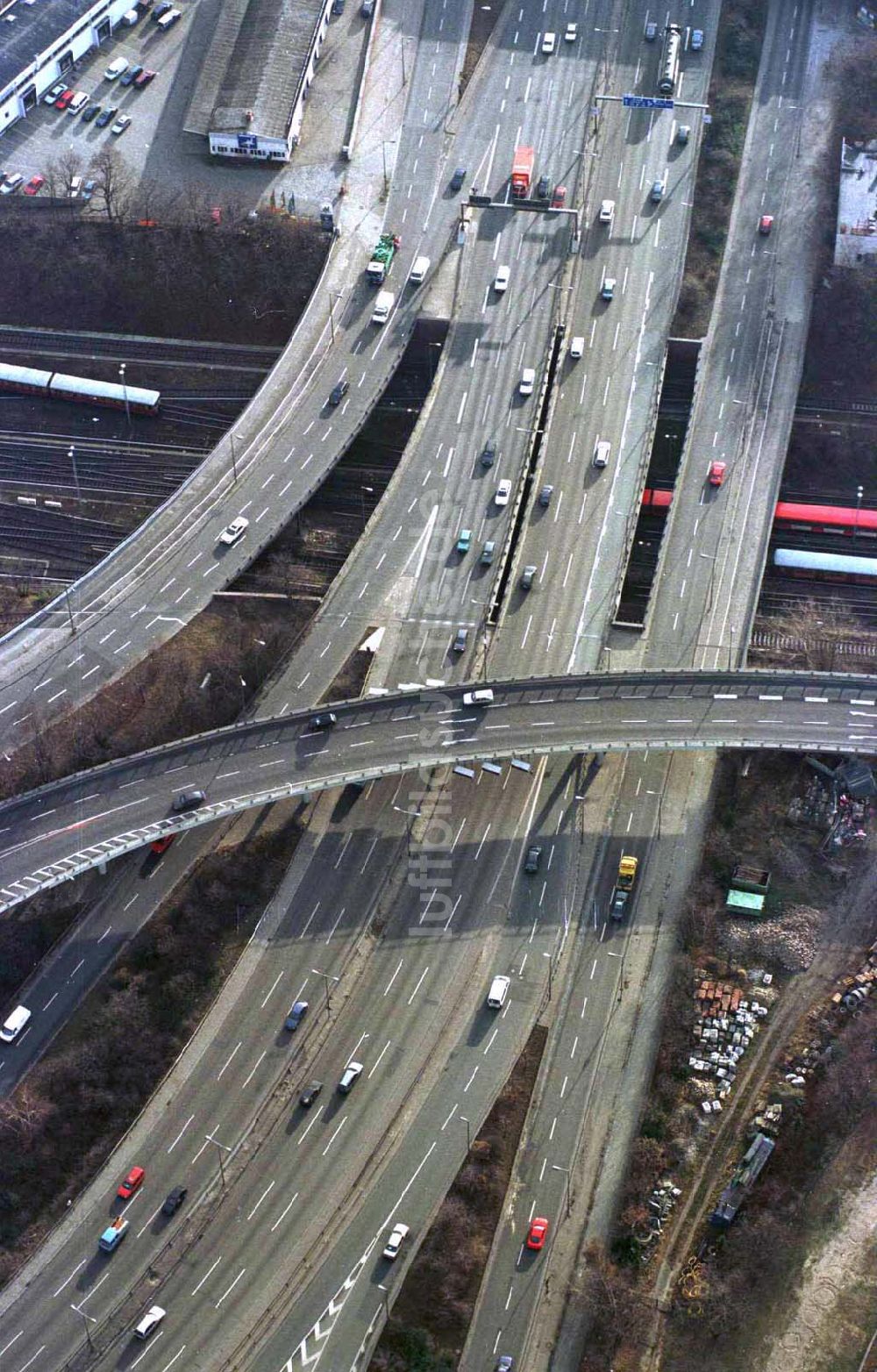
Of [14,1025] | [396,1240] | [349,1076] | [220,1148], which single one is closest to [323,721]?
[349,1076]

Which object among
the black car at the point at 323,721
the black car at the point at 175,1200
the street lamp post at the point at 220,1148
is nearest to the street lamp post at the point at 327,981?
the street lamp post at the point at 220,1148

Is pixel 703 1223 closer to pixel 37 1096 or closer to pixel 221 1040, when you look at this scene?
pixel 221 1040

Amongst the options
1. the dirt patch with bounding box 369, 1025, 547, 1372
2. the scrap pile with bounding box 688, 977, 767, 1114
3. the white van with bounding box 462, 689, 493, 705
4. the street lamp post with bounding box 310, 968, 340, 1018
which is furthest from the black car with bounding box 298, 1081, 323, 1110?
the white van with bounding box 462, 689, 493, 705

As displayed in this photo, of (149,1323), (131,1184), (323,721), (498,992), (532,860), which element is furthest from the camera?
(532,860)

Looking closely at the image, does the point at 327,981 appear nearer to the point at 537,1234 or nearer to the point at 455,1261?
the point at 455,1261

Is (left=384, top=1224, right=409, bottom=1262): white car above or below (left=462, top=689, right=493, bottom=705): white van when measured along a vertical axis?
below

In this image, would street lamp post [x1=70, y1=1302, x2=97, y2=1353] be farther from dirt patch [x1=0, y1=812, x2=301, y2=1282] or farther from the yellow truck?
the yellow truck

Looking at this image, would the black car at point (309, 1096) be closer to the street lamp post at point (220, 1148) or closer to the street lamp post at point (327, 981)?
the street lamp post at point (327, 981)
